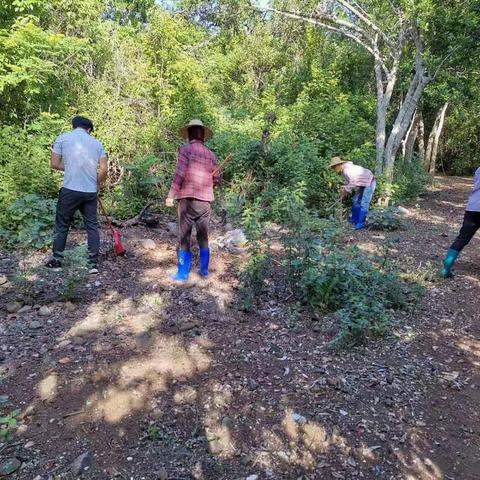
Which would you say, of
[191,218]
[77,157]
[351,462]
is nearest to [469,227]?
[191,218]

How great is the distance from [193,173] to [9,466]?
3.33 metres

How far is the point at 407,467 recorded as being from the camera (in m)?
2.66

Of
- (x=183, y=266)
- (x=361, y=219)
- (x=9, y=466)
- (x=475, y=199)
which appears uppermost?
(x=475, y=199)

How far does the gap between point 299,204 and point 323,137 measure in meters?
7.57

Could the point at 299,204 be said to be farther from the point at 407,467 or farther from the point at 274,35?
the point at 274,35

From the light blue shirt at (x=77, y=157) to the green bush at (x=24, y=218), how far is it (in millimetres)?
1153

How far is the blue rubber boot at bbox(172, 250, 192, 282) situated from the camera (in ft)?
17.2

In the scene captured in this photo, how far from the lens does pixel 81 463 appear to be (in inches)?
99.6

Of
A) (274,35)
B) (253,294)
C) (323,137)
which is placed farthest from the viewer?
(274,35)

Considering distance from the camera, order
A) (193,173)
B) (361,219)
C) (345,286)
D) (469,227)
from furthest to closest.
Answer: (361,219) → (469,227) → (193,173) → (345,286)

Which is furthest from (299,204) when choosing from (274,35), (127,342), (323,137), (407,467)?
(274,35)

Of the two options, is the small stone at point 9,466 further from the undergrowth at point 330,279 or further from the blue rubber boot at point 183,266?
the blue rubber boot at point 183,266

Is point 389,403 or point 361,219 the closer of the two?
point 389,403

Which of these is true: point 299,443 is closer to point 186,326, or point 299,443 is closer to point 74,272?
point 186,326
